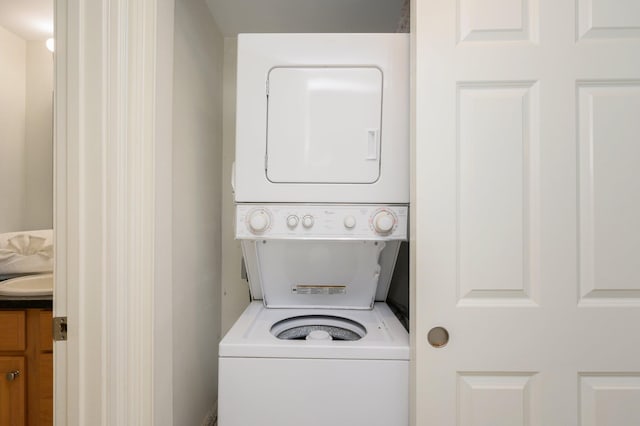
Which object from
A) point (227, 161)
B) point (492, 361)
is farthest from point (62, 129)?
point (492, 361)

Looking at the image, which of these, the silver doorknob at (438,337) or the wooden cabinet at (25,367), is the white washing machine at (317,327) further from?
the wooden cabinet at (25,367)

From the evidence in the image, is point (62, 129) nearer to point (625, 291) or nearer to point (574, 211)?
point (574, 211)

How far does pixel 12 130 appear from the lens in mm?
2209

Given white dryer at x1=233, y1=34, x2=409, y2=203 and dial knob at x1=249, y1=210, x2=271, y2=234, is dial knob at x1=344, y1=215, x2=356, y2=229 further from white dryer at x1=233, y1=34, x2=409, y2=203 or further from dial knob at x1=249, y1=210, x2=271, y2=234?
dial knob at x1=249, y1=210, x2=271, y2=234

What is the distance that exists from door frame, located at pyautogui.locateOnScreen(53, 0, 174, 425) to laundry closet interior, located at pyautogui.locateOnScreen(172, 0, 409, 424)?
0.38 metres

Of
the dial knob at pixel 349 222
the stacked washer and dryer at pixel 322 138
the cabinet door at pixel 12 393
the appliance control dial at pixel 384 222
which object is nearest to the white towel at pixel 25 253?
the cabinet door at pixel 12 393

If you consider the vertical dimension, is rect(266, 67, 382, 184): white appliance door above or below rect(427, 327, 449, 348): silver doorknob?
above

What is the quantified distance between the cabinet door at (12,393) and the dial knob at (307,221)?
1.56 m

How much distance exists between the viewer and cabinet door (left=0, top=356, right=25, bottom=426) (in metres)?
1.58

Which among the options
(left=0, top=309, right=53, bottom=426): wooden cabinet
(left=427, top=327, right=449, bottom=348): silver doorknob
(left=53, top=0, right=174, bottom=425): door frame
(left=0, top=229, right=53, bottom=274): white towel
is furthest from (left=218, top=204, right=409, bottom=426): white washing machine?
(left=0, top=229, right=53, bottom=274): white towel

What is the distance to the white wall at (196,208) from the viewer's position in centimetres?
144

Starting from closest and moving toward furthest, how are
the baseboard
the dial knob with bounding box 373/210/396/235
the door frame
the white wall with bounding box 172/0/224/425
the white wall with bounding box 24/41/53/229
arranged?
the door frame
the dial knob with bounding box 373/210/396/235
the white wall with bounding box 172/0/224/425
the baseboard
the white wall with bounding box 24/41/53/229

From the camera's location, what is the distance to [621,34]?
1104 mm

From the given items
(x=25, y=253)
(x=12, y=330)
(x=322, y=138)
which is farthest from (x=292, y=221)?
(x=25, y=253)
